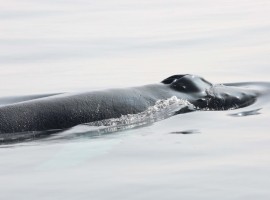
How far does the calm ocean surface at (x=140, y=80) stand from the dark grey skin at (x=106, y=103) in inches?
21.0

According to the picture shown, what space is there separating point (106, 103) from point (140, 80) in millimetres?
5146

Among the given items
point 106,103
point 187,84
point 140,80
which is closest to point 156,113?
point 106,103

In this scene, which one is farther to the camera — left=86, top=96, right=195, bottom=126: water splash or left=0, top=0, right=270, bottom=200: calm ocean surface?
left=86, top=96, right=195, bottom=126: water splash

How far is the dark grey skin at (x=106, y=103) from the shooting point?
563 inches

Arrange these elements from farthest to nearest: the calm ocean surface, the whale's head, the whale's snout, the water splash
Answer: the whale's snout
the whale's head
the water splash
the calm ocean surface

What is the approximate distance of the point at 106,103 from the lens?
597 inches

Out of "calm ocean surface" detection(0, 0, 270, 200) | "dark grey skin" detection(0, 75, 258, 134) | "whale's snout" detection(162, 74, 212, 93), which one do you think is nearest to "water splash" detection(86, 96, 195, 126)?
"dark grey skin" detection(0, 75, 258, 134)

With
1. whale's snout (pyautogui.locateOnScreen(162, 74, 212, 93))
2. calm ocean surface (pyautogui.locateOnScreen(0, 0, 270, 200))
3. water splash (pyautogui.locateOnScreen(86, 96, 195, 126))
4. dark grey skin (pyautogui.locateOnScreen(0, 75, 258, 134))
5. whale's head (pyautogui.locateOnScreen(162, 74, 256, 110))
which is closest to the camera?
calm ocean surface (pyautogui.locateOnScreen(0, 0, 270, 200))

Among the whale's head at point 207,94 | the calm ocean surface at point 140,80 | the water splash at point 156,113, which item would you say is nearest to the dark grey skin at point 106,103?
the whale's head at point 207,94

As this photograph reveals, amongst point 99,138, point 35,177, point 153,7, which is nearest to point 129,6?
point 153,7

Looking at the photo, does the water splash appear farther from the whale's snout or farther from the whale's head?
the whale's snout

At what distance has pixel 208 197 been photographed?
10125mm

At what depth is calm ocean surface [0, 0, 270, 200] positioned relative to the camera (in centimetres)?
1080

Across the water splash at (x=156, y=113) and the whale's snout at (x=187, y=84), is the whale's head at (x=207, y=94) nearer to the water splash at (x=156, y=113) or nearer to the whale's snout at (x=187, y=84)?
the whale's snout at (x=187, y=84)
